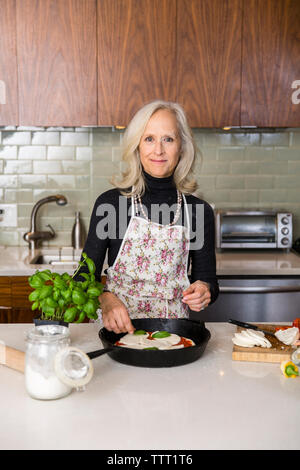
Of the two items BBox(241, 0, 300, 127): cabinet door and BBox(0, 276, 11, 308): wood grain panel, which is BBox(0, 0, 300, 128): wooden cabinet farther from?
BBox(0, 276, 11, 308): wood grain panel

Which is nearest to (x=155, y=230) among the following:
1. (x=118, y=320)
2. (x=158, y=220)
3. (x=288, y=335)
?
(x=158, y=220)

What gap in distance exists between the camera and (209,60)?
3086 millimetres

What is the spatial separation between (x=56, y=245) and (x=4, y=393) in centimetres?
229

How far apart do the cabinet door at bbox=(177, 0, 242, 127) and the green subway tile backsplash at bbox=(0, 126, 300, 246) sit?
15.4 inches

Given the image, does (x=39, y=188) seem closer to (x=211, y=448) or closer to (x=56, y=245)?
(x=56, y=245)

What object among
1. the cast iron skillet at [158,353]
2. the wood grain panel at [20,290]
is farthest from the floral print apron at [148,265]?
the wood grain panel at [20,290]

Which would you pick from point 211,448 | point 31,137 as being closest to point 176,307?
point 211,448

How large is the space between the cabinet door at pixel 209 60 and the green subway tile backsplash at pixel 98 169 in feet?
1.28

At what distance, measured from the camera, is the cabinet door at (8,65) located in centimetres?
301

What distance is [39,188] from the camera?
351 centimetres

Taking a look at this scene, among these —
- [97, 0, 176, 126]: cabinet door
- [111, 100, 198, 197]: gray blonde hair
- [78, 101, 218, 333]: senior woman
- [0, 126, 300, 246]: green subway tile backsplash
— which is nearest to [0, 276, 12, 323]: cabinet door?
[0, 126, 300, 246]: green subway tile backsplash

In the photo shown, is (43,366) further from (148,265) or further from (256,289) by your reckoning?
(256,289)

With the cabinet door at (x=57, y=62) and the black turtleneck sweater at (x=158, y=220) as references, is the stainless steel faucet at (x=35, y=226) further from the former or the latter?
the black turtleneck sweater at (x=158, y=220)
